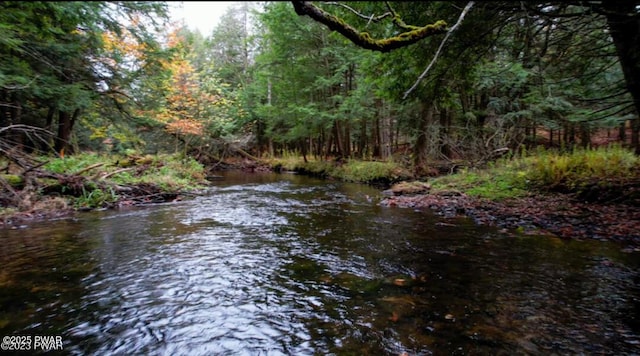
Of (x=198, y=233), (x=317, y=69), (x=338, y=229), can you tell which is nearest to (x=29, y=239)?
(x=198, y=233)

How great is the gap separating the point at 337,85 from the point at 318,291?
1755 centimetres

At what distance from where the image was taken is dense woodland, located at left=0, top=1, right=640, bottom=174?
5.59m

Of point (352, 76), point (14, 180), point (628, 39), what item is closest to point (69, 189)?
point (14, 180)

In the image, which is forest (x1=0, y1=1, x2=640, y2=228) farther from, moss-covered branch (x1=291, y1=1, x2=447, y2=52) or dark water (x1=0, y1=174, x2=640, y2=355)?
dark water (x1=0, y1=174, x2=640, y2=355)

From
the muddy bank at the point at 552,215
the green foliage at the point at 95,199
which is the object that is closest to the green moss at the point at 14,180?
the green foliage at the point at 95,199

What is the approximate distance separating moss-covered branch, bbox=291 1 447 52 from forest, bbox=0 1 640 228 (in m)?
0.02

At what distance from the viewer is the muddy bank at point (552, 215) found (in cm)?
554

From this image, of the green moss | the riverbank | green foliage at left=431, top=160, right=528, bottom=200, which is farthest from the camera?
Answer: green foliage at left=431, top=160, right=528, bottom=200

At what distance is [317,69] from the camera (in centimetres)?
1891

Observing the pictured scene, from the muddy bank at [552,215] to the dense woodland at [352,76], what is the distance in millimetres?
1979

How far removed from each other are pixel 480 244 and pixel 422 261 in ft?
4.59

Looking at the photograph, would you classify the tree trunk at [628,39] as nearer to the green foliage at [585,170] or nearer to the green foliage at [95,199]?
the green foliage at [585,170]

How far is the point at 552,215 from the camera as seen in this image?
668 cm

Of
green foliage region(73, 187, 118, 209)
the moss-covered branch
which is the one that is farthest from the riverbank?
the moss-covered branch
